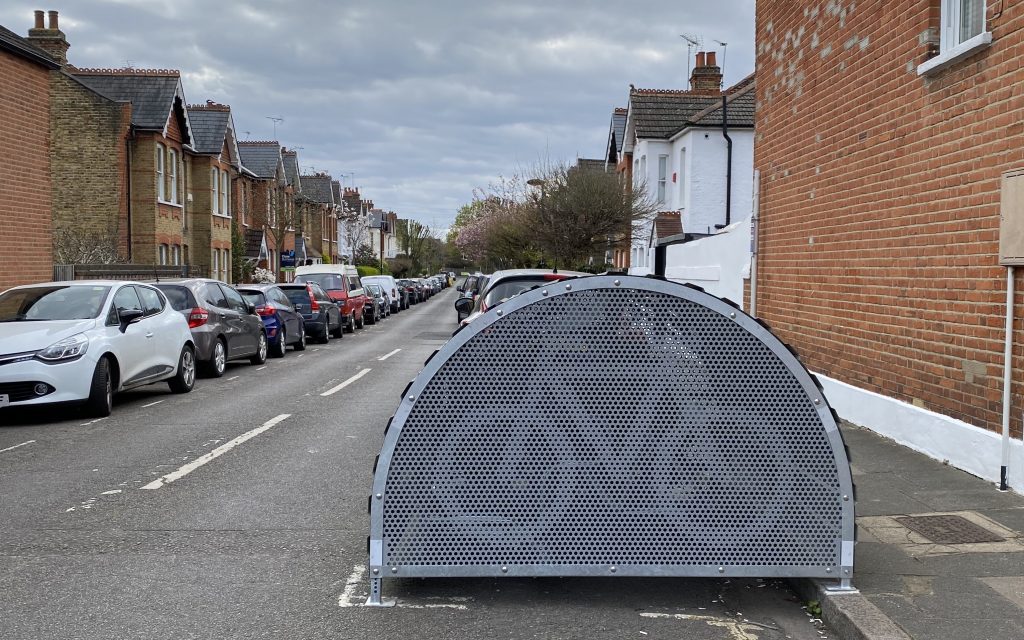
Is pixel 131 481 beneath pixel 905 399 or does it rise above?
beneath

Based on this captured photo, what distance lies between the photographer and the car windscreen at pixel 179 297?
612 inches

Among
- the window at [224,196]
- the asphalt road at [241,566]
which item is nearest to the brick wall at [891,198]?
the asphalt road at [241,566]

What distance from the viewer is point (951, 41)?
810 cm

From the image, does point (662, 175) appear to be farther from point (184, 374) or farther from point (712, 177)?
point (184, 374)

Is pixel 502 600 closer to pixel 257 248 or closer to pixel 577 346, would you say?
pixel 577 346

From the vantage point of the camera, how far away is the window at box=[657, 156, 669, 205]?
37.1 metres

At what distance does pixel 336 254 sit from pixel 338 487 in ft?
257

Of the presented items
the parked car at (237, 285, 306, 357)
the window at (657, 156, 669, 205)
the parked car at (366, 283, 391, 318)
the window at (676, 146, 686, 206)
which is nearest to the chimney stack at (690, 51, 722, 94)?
the window at (657, 156, 669, 205)

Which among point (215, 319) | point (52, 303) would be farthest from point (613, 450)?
point (215, 319)

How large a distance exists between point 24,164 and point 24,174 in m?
0.19

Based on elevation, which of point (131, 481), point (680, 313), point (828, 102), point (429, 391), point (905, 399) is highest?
point (828, 102)

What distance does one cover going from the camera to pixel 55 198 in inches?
1296

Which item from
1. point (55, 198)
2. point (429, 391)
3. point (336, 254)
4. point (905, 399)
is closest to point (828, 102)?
point (905, 399)

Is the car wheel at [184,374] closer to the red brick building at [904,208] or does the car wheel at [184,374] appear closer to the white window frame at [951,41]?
the red brick building at [904,208]
